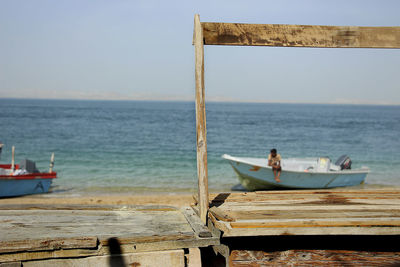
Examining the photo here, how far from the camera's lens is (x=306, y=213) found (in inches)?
156

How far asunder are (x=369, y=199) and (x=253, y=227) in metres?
2.09

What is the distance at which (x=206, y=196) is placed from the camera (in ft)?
13.4

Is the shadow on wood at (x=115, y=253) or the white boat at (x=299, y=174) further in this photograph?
the white boat at (x=299, y=174)

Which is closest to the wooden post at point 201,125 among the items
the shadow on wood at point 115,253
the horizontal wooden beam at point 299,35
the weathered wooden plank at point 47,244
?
the horizontal wooden beam at point 299,35

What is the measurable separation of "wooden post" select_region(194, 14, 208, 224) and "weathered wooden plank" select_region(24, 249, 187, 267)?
0.68 m

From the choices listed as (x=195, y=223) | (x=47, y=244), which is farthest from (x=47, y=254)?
(x=195, y=223)

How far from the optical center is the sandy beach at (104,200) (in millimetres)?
14028

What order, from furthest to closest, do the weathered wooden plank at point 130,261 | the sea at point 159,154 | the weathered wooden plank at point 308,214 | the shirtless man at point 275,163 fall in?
the sea at point 159,154, the shirtless man at point 275,163, the weathered wooden plank at point 308,214, the weathered wooden plank at point 130,261

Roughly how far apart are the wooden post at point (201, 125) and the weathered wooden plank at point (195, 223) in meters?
0.10

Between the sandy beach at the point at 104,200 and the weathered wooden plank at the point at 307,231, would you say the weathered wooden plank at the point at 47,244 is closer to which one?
the weathered wooden plank at the point at 307,231

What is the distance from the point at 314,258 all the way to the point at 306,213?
44cm

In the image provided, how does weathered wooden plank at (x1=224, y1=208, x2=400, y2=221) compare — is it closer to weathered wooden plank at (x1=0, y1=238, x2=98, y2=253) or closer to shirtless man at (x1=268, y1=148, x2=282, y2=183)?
weathered wooden plank at (x1=0, y1=238, x2=98, y2=253)

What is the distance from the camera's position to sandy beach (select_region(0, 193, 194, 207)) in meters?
14.0

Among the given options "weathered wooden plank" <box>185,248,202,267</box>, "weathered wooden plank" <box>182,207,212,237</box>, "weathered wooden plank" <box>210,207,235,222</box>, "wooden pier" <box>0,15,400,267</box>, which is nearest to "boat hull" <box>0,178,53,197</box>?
"wooden pier" <box>0,15,400,267</box>
